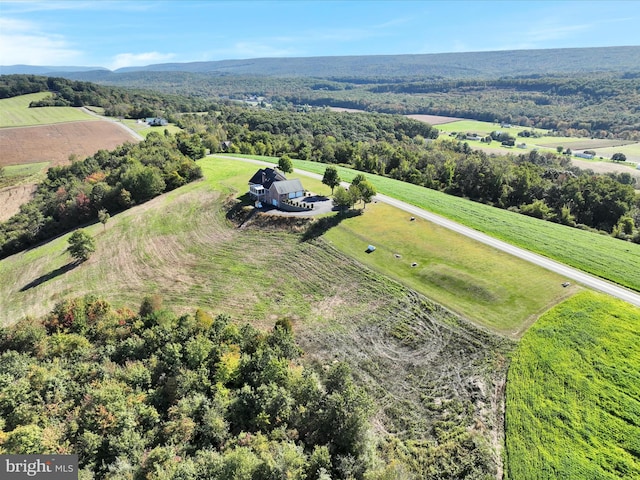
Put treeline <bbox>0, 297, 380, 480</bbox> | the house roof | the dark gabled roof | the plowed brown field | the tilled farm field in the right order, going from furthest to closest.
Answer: the plowed brown field
the tilled farm field
the dark gabled roof
the house roof
treeline <bbox>0, 297, 380, 480</bbox>

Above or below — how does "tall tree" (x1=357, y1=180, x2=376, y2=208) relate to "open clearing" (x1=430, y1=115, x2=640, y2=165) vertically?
above

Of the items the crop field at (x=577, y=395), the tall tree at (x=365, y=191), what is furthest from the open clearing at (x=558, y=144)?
the crop field at (x=577, y=395)

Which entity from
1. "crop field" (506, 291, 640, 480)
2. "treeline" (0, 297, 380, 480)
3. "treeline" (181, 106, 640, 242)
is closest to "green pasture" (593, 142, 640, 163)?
"treeline" (181, 106, 640, 242)

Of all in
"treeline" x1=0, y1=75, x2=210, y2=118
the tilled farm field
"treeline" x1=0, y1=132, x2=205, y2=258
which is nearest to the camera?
"treeline" x1=0, y1=132, x2=205, y2=258

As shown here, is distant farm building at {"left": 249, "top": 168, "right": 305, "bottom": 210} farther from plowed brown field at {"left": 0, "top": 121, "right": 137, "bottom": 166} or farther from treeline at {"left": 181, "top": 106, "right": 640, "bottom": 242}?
plowed brown field at {"left": 0, "top": 121, "right": 137, "bottom": 166}

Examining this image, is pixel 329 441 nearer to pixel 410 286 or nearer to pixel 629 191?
pixel 410 286

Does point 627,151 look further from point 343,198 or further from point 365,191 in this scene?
point 343,198

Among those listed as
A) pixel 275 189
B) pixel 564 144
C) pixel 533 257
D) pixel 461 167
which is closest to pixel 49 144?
pixel 275 189
